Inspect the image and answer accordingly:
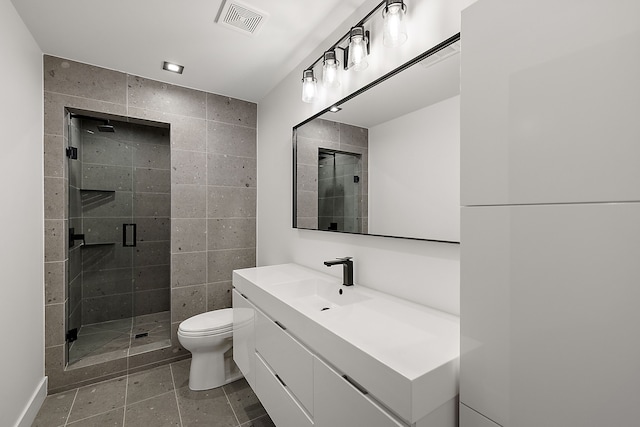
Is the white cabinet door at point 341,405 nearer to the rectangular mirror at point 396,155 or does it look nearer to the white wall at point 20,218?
the rectangular mirror at point 396,155

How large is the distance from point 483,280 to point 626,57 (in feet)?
1.78

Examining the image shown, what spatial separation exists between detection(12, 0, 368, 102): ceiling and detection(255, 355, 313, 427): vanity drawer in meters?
2.08

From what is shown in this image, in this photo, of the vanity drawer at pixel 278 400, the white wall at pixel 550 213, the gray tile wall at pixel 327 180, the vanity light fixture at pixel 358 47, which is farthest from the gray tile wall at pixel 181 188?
the white wall at pixel 550 213

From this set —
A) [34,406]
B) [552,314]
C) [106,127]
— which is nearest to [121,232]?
[106,127]

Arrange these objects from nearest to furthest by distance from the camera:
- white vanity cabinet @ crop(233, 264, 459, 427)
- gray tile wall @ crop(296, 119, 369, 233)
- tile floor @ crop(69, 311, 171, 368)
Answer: white vanity cabinet @ crop(233, 264, 459, 427), gray tile wall @ crop(296, 119, 369, 233), tile floor @ crop(69, 311, 171, 368)

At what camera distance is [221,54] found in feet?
7.06

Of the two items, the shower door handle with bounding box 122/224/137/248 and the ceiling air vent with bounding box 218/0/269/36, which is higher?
the ceiling air vent with bounding box 218/0/269/36

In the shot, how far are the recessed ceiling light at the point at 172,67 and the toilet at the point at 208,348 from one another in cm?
207

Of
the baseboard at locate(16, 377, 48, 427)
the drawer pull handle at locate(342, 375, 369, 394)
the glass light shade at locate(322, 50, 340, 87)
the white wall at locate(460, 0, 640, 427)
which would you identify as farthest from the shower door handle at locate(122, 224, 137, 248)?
the white wall at locate(460, 0, 640, 427)

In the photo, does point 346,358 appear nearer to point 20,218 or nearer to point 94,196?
point 20,218

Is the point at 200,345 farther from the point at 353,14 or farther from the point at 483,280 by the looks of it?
the point at 353,14

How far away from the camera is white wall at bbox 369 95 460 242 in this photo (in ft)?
3.99

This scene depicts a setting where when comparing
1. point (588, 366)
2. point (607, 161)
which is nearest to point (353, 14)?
point (607, 161)

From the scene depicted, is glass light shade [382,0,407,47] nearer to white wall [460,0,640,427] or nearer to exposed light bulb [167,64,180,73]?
white wall [460,0,640,427]
